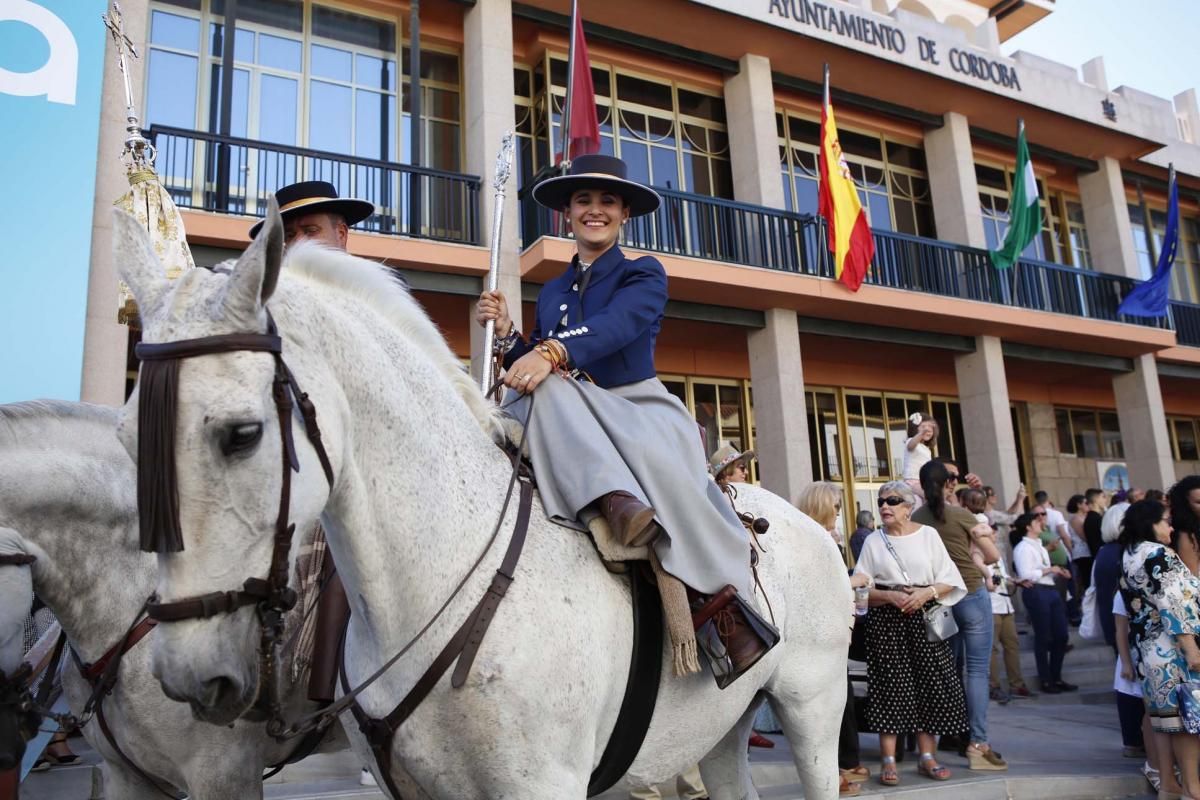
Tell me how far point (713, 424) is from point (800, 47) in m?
6.61

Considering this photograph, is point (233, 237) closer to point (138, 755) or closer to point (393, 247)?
point (393, 247)

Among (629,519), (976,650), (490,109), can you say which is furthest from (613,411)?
(490,109)

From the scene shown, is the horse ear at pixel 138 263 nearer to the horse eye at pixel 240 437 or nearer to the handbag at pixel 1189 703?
the horse eye at pixel 240 437

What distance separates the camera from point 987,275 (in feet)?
53.9

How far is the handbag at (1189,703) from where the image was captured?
217 inches

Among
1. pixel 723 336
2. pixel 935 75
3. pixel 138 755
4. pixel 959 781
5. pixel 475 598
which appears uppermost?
pixel 935 75

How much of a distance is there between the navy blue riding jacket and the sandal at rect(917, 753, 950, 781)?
473 centimetres

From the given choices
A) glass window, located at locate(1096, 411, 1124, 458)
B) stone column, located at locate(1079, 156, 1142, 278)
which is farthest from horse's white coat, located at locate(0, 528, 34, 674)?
glass window, located at locate(1096, 411, 1124, 458)

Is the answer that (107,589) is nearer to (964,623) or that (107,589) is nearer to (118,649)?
(118,649)

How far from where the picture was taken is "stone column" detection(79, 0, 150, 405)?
9641 millimetres

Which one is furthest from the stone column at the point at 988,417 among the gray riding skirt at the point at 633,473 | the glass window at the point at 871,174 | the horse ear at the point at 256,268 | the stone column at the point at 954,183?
the horse ear at the point at 256,268

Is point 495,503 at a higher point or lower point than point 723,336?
lower

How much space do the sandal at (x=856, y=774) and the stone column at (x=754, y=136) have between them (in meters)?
10.0

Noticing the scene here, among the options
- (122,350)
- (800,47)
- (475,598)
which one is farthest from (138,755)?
(800,47)
